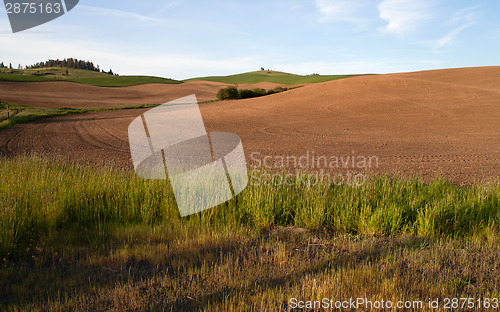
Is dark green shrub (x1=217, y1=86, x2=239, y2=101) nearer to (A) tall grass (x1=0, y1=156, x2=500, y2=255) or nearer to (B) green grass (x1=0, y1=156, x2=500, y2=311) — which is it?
(B) green grass (x1=0, y1=156, x2=500, y2=311)

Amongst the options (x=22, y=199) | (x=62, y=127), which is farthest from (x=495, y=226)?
(x=62, y=127)

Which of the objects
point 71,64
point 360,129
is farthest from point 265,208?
point 71,64

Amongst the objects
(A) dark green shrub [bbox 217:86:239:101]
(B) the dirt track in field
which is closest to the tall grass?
(B) the dirt track in field

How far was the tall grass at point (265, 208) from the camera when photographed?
529cm

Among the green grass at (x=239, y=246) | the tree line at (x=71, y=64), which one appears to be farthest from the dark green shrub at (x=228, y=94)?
the tree line at (x=71, y=64)

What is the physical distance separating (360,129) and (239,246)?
826 inches

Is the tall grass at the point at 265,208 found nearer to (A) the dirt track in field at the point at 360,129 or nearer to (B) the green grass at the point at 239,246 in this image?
(B) the green grass at the point at 239,246

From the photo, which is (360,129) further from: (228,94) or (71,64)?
(71,64)

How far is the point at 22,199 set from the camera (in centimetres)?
554

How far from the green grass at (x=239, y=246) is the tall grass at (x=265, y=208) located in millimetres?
24

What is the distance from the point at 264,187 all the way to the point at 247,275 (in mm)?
2740

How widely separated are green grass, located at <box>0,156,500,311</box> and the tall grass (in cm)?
2

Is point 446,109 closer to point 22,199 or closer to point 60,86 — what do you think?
point 22,199

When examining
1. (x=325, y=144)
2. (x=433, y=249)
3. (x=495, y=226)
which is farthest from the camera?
(x=325, y=144)
